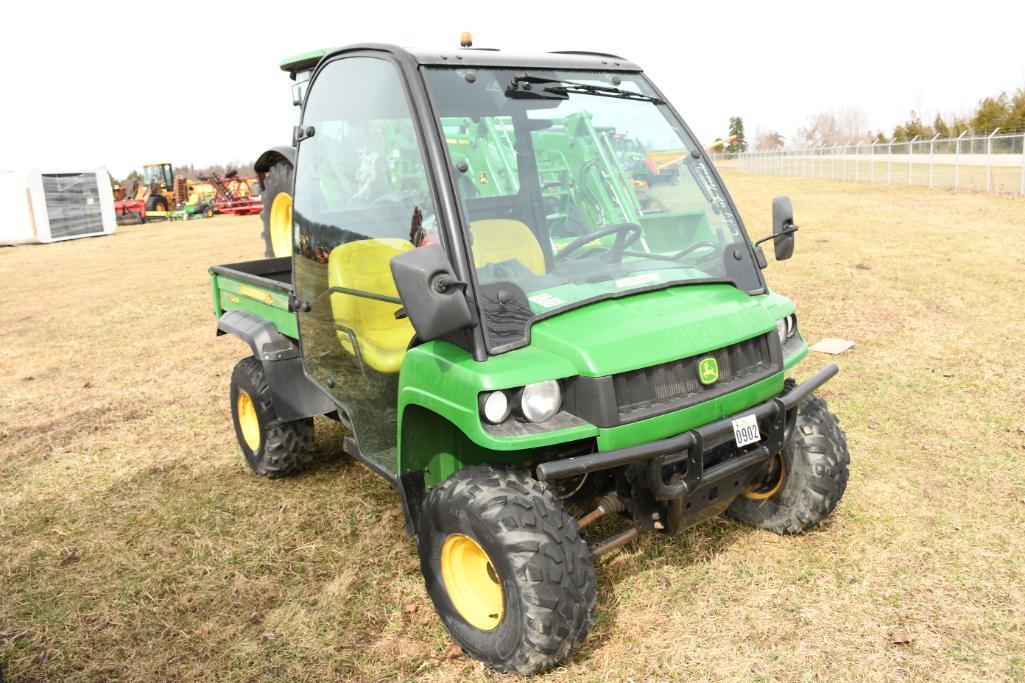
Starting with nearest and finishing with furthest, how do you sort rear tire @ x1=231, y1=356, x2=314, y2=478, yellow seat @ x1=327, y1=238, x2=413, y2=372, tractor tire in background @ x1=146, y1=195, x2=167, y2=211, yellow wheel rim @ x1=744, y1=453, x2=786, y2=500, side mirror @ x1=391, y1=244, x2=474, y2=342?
1. side mirror @ x1=391, y1=244, x2=474, y2=342
2. yellow seat @ x1=327, y1=238, x2=413, y2=372
3. yellow wheel rim @ x1=744, y1=453, x2=786, y2=500
4. rear tire @ x1=231, y1=356, x2=314, y2=478
5. tractor tire in background @ x1=146, y1=195, x2=167, y2=211

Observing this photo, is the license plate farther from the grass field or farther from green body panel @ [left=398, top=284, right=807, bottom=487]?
the grass field

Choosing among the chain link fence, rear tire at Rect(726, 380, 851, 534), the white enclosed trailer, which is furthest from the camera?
the white enclosed trailer

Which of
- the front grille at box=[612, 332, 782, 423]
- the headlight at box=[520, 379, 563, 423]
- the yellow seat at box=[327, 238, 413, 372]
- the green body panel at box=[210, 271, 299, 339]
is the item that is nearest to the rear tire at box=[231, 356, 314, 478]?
the green body panel at box=[210, 271, 299, 339]

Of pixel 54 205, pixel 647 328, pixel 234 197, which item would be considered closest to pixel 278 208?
pixel 647 328

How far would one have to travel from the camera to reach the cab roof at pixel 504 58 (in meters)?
3.01

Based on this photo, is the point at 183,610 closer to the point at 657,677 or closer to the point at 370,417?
the point at 370,417

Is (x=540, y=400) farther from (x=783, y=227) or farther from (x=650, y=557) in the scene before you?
(x=783, y=227)

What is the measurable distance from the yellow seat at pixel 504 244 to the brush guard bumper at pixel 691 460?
28.8 inches

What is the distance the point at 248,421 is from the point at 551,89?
9.24ft

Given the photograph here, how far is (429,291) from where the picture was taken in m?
2.50

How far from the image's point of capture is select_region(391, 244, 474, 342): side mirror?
250cm

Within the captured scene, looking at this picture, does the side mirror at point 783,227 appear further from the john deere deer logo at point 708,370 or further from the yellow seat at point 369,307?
the yellow seat at point 369,307

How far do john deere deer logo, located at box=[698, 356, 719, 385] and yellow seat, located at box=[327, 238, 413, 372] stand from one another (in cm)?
116

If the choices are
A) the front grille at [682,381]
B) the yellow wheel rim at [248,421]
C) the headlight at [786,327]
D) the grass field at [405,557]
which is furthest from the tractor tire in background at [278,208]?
the front grille at [682,381]
